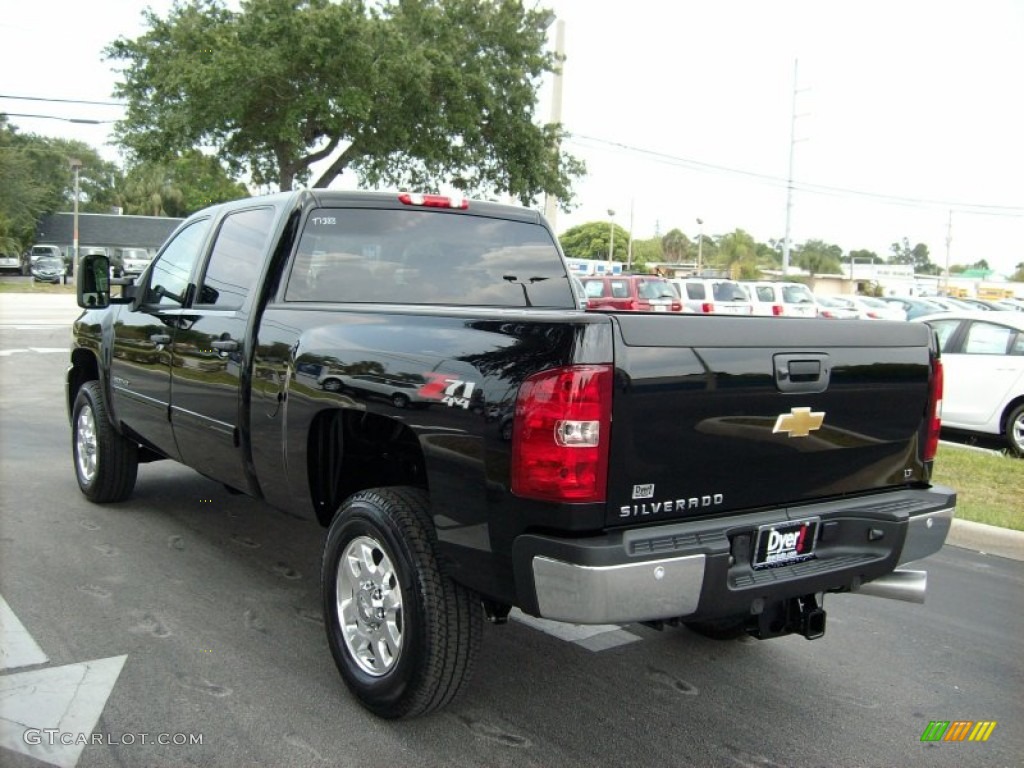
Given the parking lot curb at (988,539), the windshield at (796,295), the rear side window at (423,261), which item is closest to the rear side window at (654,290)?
the windshield at (796,295)

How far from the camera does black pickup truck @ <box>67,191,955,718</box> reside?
9.05 feet

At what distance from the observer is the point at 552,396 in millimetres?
2730

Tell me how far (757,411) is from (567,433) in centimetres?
75

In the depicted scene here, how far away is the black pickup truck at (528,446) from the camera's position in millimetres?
2758

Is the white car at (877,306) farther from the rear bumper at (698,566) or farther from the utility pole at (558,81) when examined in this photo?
the rear bumper at (698,566)

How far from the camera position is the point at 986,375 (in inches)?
398

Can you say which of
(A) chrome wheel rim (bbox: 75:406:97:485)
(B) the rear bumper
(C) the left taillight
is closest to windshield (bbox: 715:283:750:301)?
(A) chrome wheel rim (bbox: 75:406:97:485)

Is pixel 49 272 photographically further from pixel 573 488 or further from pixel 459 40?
pixel 573 488

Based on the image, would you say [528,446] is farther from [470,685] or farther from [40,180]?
[40,180]

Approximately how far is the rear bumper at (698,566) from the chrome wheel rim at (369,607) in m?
0.69

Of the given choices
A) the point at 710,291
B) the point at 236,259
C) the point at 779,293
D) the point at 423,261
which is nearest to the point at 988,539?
the point at 423,261

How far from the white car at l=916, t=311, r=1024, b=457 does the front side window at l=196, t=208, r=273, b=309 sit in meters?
7.91

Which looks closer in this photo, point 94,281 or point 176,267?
point 176,267

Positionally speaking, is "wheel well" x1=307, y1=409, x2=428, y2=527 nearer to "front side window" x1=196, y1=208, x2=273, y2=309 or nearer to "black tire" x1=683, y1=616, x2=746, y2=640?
"front side window" x1=196, y1=208, x2=273, y2=309
